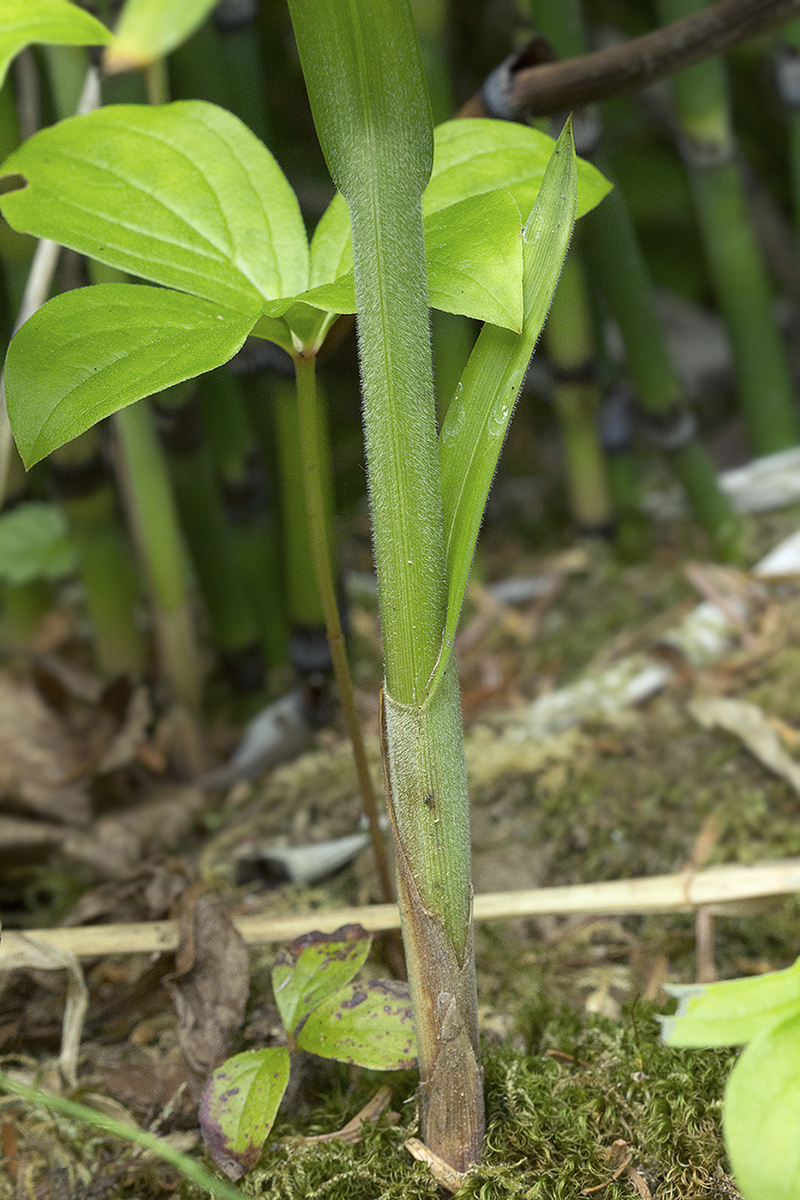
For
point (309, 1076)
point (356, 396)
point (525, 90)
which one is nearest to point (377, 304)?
point (525, 90)

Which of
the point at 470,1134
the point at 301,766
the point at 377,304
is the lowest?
the point at 301,766

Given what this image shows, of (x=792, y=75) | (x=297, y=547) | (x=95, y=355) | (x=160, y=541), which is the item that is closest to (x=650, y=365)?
(x=792, y=75)

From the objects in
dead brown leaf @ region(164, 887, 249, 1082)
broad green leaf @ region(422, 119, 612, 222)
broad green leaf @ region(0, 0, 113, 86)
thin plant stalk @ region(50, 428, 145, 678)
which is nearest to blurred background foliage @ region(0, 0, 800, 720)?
thin plant stalk @ region(50, 428, 145, 678)

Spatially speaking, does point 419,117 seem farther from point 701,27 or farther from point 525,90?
point 701,27

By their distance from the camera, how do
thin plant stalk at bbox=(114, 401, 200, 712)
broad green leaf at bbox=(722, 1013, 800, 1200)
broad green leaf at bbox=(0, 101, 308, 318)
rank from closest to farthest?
broad green leaf at bbox=(722, 1013, 800, 1200)
broad green leaf at bbox=(0, 101, 308, 318)
thin plant stalk at bbox=(114, 401, 200, 712)

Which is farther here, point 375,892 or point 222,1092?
point 375,892

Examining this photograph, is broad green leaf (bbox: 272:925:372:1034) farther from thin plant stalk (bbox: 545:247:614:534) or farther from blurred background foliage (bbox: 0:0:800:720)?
thin plant stalk (bbox: 545:247:614:534)
